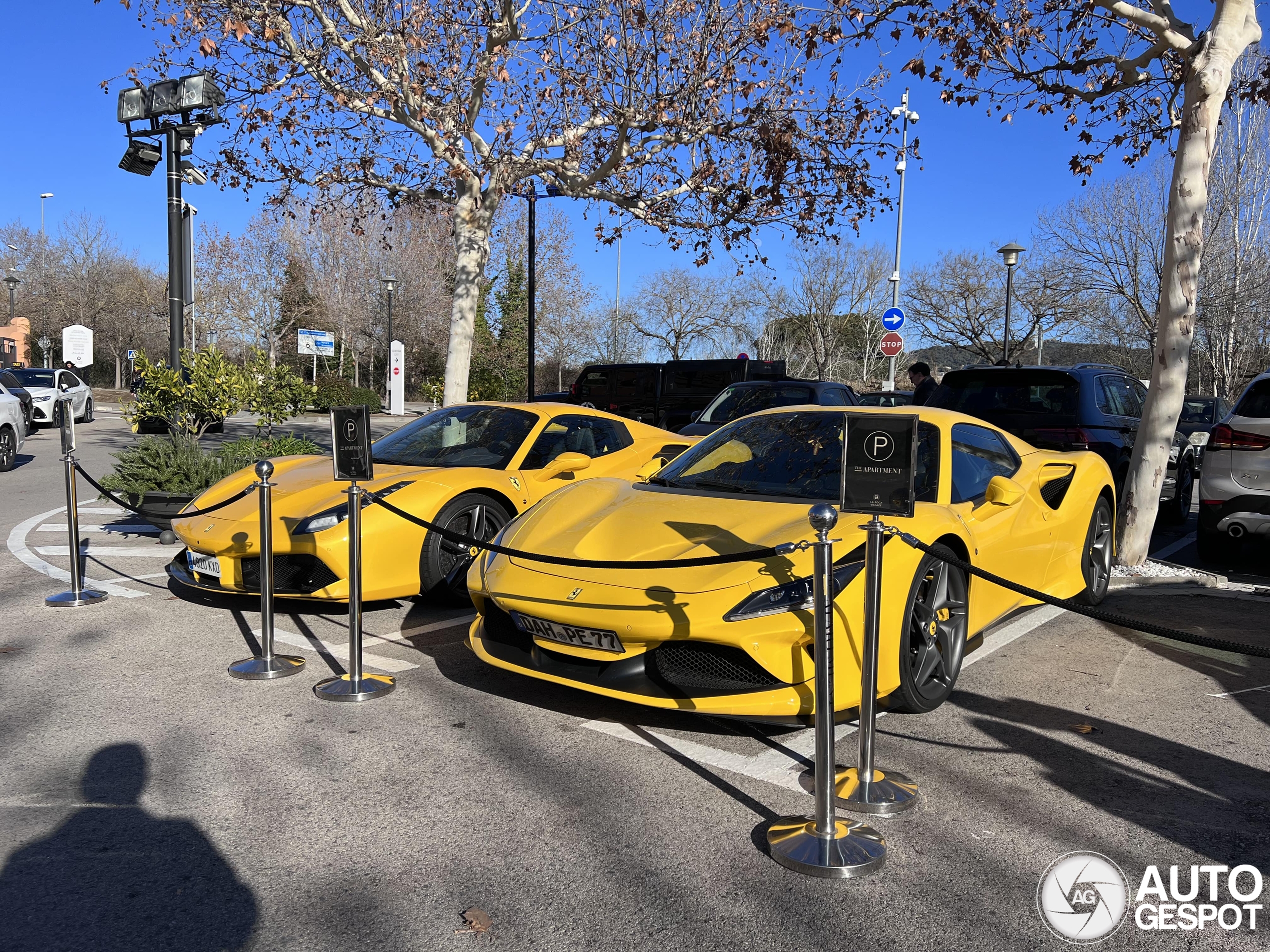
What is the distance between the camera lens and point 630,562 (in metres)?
3.99

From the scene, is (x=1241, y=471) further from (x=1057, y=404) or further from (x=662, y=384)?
(x=662, y=384)

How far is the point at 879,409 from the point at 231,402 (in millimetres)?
8497

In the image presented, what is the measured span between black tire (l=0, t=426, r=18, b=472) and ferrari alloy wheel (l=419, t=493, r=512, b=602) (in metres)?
12.1

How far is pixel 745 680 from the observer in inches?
146

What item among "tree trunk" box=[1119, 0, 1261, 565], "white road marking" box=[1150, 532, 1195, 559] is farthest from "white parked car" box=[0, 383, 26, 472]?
"white road marking" box=[1150, 532, 1195, 559]

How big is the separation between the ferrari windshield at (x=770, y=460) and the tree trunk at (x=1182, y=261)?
3558mm

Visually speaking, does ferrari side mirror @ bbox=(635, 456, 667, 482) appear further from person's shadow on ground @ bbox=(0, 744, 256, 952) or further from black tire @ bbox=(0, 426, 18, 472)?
black tire @ bbox=(0, 426, 18, 472)

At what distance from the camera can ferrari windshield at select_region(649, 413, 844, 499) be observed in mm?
4852

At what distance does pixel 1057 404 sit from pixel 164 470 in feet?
27.5

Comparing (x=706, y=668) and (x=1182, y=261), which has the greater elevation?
(x=1182, y=261)

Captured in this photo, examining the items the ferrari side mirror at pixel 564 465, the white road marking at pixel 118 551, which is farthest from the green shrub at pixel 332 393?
the ferrari side mirror at pixel 564 465

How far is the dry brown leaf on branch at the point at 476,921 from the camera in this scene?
2.59 meters

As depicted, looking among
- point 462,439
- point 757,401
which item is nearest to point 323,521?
point 462,439

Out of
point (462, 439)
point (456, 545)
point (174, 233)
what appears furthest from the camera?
point (174, 233)
